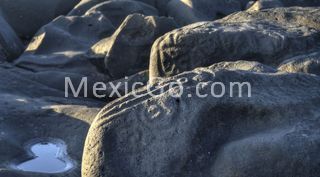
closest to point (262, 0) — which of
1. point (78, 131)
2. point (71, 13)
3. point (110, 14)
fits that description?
point (110, 14)

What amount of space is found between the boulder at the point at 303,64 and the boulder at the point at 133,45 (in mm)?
1563

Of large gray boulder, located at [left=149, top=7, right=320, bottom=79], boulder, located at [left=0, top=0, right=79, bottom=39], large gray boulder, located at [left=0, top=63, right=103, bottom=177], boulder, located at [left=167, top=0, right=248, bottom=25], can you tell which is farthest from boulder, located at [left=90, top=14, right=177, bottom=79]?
boulder, located at [left=0, top=0, right=79, bottom=39]

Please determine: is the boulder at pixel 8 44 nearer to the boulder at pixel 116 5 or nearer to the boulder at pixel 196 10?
the boulder at pixel 116 5

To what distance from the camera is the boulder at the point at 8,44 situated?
6391 mm

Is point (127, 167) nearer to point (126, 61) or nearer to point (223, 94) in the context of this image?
point (223, 94)

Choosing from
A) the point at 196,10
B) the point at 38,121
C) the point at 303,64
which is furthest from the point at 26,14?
the point at 303,64

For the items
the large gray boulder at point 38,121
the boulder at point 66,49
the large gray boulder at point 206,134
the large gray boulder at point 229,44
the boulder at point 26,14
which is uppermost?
the large gray boulder at point 206,134

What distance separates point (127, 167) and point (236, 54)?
1652mm

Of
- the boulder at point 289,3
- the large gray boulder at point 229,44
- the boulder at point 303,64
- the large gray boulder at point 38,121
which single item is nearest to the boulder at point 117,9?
the boulder at point 289,3

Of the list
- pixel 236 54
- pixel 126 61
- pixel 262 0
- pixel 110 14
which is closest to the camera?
pixel 236 54

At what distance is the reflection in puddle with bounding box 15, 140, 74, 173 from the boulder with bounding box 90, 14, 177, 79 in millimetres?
1207

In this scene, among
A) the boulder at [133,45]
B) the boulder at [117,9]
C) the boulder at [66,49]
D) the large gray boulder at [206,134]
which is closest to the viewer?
the large gray boulder at [206,134]

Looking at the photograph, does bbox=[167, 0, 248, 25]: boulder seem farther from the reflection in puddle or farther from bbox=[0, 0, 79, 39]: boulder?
the reflection in puddle

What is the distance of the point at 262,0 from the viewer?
6750 mm
